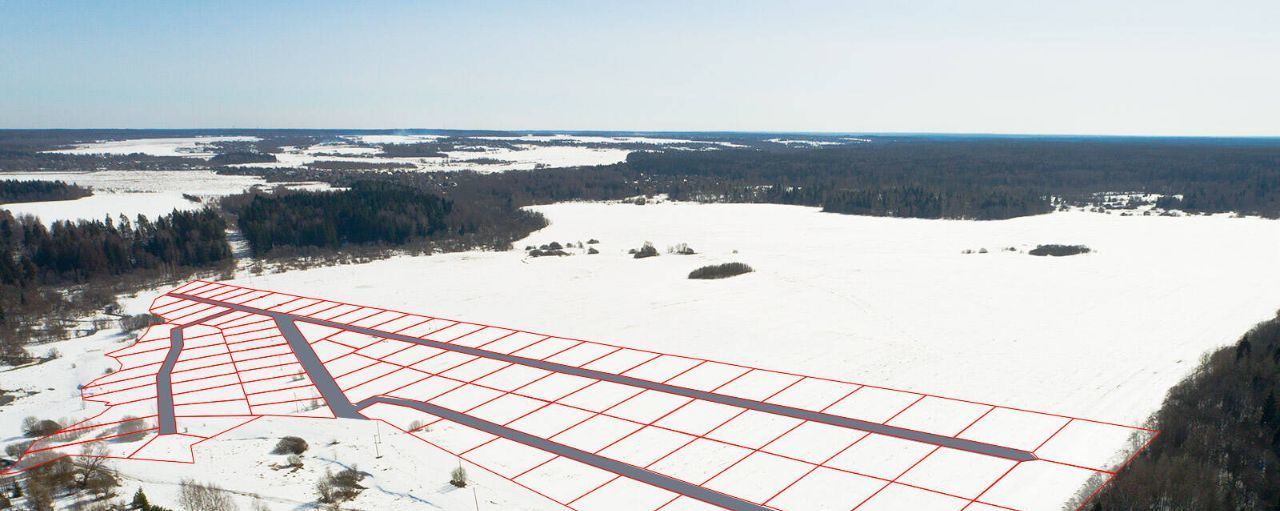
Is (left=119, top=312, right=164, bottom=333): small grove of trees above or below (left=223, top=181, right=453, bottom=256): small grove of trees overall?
below

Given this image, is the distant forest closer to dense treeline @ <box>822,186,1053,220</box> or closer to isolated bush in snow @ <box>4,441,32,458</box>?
dense treeline @ <box>822,186,1053,220</box>

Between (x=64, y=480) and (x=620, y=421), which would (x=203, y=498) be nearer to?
(x=64, y=480)
